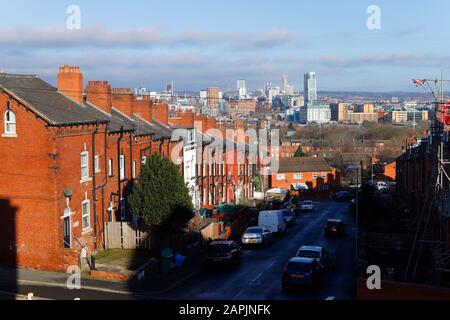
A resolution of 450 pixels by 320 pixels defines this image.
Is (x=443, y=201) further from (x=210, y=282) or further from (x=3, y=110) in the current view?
(x=3, y=110)

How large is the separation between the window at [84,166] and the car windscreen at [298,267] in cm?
1102

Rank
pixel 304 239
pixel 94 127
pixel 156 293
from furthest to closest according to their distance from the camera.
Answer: pixel 304 239, pixel 94 127, pixel 156 293

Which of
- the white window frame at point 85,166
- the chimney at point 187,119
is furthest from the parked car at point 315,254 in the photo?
the chimney at point 187,119

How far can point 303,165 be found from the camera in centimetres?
9094

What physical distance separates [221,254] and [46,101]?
35.6ft

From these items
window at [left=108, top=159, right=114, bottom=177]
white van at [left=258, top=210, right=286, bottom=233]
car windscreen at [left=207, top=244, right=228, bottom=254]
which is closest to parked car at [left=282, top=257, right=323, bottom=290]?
car windscreen at [left=207, top=244, right=228, bottom=254]

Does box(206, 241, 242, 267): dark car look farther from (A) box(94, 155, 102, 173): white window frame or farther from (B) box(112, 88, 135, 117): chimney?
(B) box(112, 88, 135, 117): chimney

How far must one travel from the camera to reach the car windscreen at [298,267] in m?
24.5

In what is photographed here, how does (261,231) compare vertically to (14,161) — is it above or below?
below

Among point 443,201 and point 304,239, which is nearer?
point 443,201

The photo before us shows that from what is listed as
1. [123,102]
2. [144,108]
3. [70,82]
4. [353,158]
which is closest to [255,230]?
[123,102]

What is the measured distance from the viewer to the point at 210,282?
2630 cm
